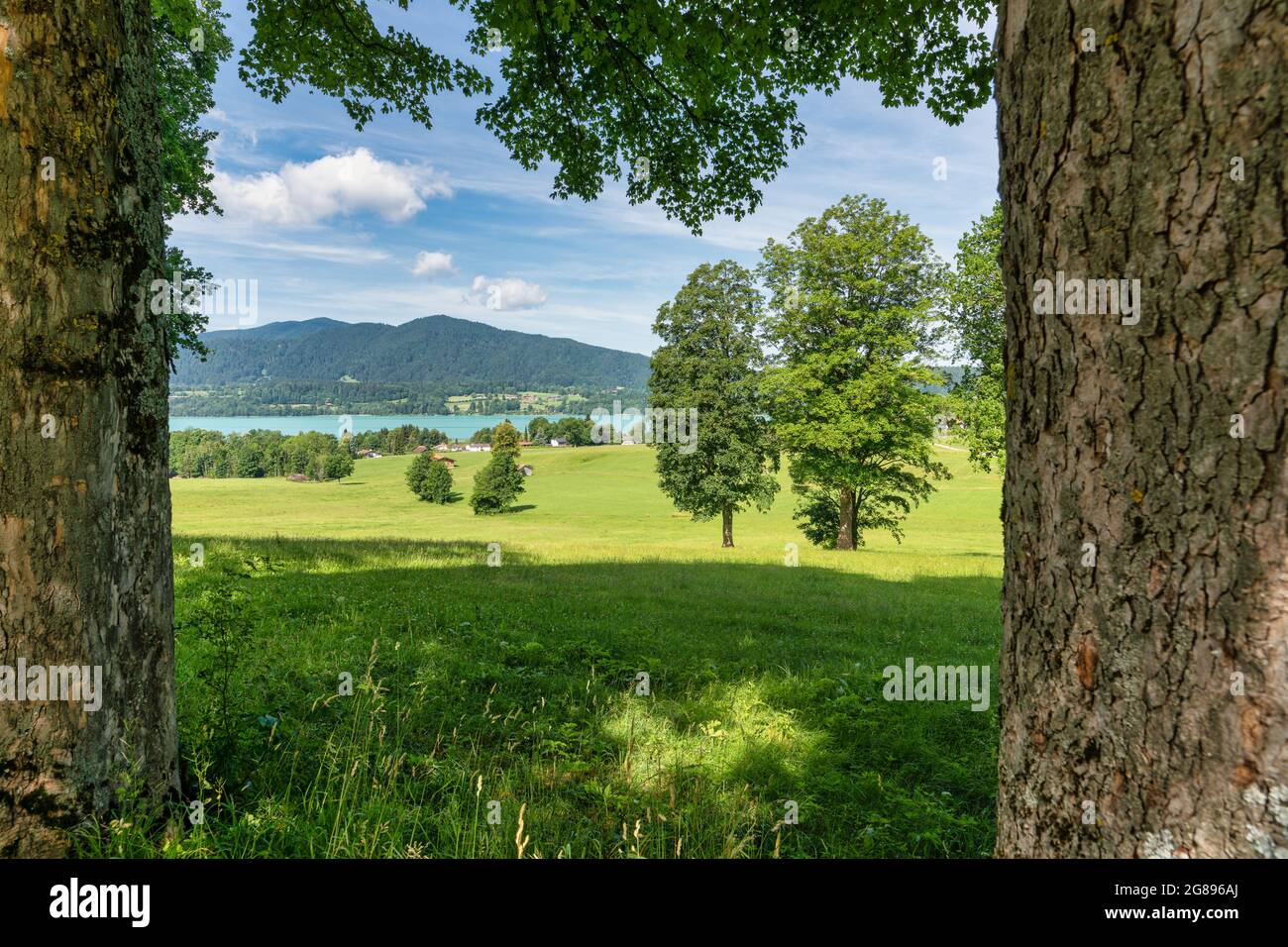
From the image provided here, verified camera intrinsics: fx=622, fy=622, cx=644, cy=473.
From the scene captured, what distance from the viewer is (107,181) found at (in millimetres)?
2811

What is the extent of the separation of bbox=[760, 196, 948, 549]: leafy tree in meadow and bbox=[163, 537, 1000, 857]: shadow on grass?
52.2 ft

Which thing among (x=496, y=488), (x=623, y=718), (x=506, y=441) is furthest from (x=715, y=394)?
(x=506, y=441)

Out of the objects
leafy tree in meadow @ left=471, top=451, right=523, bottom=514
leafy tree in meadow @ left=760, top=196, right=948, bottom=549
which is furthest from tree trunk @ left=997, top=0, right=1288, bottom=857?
leafy tree in meadow @ left=471, top=451, right=523, bottom=514

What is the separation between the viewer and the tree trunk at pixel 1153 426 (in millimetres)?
1740

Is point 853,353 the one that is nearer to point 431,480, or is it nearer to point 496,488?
point 496,488

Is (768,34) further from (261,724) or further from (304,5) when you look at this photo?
(261,724)

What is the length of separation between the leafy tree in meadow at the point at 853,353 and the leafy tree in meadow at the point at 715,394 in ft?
5.82

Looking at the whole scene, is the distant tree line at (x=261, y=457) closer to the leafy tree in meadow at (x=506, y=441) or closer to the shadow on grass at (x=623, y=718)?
the leafy tree in meadow at (x=506, y=441)

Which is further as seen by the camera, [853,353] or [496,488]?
[496,488]

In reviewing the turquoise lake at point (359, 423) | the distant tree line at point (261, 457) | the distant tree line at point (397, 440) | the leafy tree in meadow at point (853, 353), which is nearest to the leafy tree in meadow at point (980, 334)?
the leafy tree in meadow at point (853, 353)

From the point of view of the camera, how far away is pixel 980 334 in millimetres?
25281

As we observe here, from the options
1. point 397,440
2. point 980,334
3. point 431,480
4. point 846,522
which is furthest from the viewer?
point 397,440

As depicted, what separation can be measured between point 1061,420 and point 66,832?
4.32m

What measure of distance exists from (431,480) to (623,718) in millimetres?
67056
